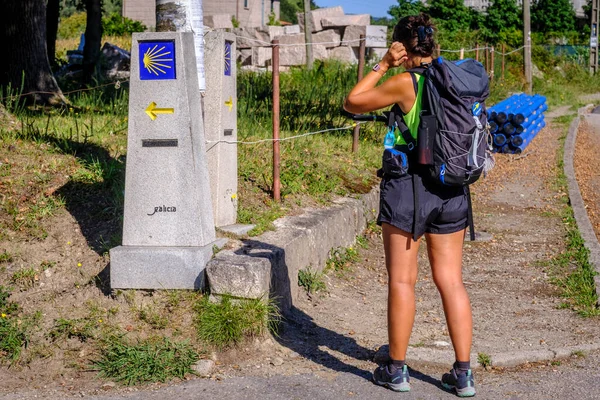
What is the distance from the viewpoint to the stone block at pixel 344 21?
3150cm

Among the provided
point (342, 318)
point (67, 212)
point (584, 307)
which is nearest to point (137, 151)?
point (67, 212)

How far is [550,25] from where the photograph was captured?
4106cm

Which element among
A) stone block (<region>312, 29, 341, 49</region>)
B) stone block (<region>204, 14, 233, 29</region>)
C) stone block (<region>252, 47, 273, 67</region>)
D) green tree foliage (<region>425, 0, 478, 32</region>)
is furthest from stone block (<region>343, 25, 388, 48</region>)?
green tree foliage (<region>425, 0, 478, 32</region>)

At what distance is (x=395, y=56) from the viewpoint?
4.30 meters

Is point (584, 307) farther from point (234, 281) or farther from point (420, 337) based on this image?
point (234, 281)

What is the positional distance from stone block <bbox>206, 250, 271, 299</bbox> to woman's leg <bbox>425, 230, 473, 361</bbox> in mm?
1200

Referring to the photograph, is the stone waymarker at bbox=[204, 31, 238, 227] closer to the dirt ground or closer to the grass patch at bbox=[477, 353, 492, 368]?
the dirt ground

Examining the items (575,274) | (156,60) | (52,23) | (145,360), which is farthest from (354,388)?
(52,23)

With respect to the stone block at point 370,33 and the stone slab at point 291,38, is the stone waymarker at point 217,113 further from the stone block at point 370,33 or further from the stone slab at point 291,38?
the stone slab at point 291,38

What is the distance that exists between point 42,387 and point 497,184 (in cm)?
852

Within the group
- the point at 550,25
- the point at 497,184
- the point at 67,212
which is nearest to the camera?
the point at 67,212

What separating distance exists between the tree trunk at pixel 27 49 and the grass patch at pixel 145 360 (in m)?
6.85

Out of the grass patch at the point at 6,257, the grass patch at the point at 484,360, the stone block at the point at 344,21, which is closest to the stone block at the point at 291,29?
the stone block at the point at 344,21

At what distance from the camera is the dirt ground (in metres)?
4.95
